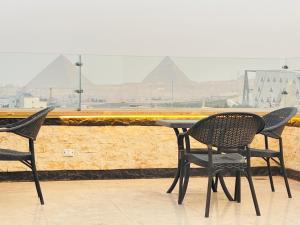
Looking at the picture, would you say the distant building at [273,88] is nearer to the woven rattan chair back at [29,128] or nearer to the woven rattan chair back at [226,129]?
the woven rattan chair back at [226,129]

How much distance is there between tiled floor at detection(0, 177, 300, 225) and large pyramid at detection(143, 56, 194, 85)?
125 cm

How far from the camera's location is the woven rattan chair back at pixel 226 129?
4301 millimetres

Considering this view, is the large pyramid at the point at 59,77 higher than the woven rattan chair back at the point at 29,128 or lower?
higher

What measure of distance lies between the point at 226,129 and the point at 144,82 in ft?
7.79

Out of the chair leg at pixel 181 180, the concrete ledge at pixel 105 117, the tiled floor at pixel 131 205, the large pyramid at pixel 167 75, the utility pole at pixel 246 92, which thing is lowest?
the tiled floor at pixel 131 205

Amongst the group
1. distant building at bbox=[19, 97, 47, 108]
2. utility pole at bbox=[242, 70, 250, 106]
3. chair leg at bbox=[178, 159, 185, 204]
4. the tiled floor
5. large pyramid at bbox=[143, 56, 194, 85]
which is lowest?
the tiled floor

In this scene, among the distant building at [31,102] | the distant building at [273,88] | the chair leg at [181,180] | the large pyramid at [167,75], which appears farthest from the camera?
the distant building at [273,88]

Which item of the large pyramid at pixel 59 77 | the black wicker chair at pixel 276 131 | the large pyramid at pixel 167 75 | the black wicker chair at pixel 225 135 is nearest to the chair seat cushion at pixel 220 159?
the black wicker chair at pixel 225 135

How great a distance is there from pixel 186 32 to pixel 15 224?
4590 millimetres

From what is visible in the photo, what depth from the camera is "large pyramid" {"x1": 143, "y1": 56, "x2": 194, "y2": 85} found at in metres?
6.55

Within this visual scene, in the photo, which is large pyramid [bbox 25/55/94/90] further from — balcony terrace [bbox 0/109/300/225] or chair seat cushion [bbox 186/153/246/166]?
chair seat cushion [bbox 186/153/246/166]

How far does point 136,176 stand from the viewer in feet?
20.2

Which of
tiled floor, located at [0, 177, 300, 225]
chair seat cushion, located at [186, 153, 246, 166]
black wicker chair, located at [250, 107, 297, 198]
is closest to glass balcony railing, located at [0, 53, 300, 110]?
tiled floor, located at [0, 177, 300, 225]

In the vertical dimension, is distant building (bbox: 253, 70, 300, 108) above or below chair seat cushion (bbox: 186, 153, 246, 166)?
above
